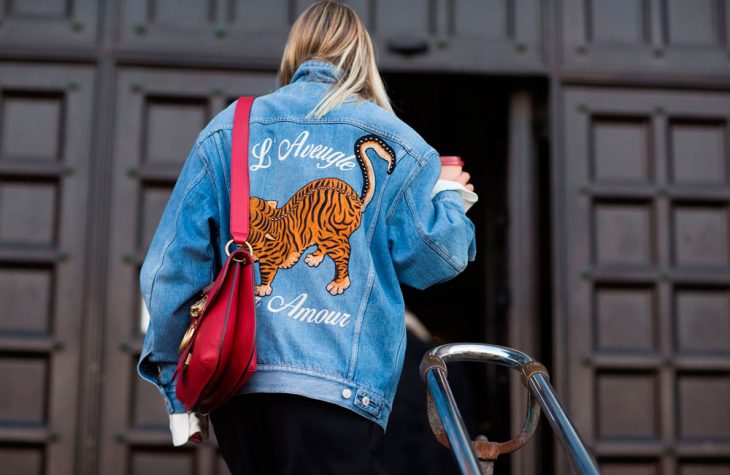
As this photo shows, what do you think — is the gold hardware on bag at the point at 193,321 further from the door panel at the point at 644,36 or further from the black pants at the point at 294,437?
the door panel at the point at 644,36

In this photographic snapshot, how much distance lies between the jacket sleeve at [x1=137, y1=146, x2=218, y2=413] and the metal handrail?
55 cm

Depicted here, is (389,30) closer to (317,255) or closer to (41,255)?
(41,255)

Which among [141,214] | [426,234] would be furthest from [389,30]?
[426,234]

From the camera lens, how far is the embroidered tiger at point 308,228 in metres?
2.15

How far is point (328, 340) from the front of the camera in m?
2.11

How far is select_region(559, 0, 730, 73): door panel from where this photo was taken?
5.00 metres

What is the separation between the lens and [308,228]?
2172 millimetres

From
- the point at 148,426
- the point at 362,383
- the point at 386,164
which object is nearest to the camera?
the point at 362,383

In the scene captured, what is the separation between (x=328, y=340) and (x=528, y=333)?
9.64 feet

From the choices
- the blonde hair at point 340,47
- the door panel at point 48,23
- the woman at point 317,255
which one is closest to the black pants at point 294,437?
the woman at point 317,255

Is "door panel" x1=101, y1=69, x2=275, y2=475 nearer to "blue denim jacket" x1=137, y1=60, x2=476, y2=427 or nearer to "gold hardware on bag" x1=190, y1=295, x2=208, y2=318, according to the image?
"blue denim jacket" x1=137, y1=60, x2=476, y2=427

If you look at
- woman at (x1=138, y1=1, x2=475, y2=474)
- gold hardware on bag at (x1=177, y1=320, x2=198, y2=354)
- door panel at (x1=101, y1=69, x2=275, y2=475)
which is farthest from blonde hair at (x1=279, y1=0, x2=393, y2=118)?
door panel at (x1=101, y1=69, x2=275, y2=475)

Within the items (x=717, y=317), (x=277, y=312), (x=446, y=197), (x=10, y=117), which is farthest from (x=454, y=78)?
(x=277, y=312)

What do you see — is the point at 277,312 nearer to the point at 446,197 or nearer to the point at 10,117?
the point at 446,197
